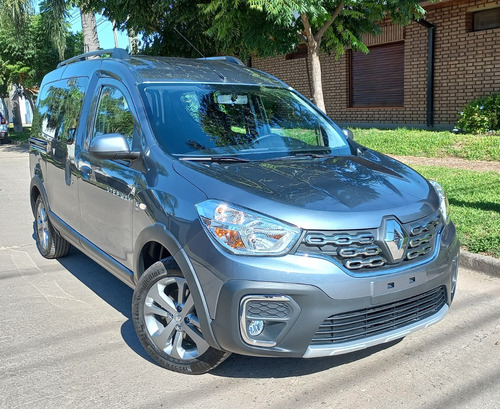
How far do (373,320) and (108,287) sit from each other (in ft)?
9.59

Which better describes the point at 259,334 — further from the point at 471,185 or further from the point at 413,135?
the point at 413,135

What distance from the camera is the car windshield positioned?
3865 mm

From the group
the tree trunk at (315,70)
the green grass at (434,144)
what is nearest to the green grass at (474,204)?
the green grass at (434,144)

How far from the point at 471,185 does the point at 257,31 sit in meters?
4.34

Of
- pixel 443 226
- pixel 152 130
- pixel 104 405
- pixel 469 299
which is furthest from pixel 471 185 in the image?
pixel 104 405

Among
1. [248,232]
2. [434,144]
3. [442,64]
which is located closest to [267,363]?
[248,232]

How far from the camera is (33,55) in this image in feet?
74.7

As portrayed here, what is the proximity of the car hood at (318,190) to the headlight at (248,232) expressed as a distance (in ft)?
0.16

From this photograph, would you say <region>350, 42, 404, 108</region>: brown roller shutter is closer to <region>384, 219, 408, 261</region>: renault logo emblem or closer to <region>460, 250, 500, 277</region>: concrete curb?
<region>460, 250, 500, 277</region>: concrete curb

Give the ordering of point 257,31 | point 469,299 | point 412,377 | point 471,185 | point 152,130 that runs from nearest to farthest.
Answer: point 412,377 → point 152,130 → point 469,299 → point 471,185 → point 257,31

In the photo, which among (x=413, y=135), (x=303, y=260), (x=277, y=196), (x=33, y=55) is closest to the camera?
(x=303, y=260)

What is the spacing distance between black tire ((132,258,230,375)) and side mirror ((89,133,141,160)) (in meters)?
0.79

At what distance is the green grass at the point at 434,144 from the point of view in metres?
10.5

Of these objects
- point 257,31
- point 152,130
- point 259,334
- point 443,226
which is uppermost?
point 257,31
